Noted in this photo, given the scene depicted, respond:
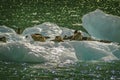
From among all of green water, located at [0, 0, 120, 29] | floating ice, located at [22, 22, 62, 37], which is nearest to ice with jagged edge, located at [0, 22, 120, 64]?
floating ice, located at [22, 22, 62, 37]

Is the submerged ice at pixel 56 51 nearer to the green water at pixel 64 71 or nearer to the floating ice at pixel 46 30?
the green water at pixel 64 71

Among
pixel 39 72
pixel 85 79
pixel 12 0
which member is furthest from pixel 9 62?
pixel 12 0

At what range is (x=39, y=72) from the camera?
24547 millimetres

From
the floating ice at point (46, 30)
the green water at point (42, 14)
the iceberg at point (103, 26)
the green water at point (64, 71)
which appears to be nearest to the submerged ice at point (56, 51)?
the green water at point (64, 71)

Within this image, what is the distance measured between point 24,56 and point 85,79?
4.78 metres

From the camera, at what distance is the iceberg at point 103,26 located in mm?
36281

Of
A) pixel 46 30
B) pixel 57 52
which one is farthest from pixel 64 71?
pixel 46 30

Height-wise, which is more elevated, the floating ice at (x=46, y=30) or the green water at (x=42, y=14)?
the floating ice at (x=46, y=30)

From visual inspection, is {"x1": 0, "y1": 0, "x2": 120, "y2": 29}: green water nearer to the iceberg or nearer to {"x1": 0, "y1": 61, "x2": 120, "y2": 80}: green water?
the iceberg

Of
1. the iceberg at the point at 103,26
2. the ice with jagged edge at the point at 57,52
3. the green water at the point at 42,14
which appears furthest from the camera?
the green water at the point at 42,14

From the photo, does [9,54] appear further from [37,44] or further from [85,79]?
[85,79]

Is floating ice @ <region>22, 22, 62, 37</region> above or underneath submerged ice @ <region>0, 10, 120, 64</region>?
underneath

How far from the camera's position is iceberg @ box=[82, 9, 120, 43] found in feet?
119

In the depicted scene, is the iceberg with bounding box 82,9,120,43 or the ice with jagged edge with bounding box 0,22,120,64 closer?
the ice with jagged edge with bounding box 0,22,120,64
